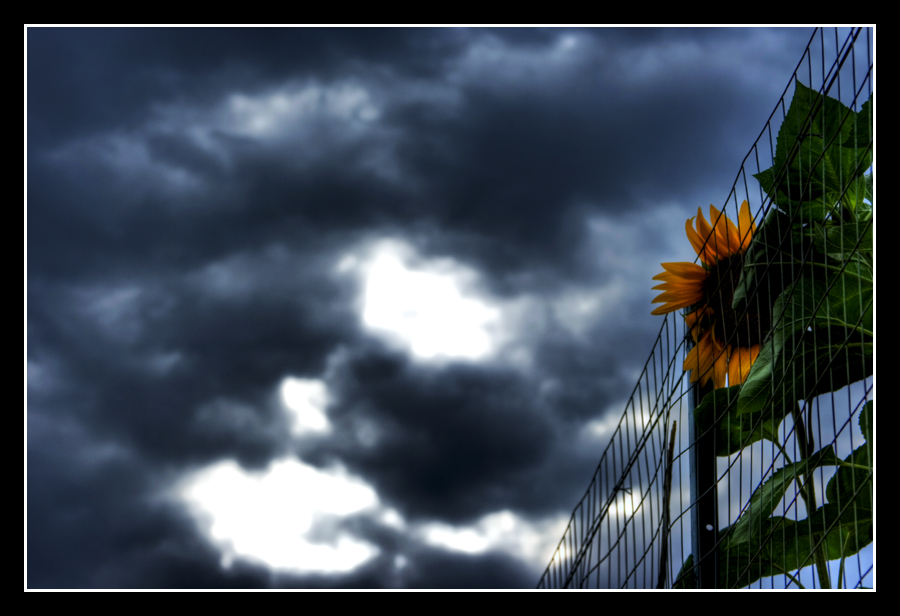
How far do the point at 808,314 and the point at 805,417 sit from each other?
0.21 meters

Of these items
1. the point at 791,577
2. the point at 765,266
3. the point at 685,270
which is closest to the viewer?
the point at 791,577

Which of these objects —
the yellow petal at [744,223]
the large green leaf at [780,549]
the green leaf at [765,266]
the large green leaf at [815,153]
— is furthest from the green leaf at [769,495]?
the yellow petal at [744,223]

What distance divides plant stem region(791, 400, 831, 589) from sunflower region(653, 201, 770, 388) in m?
0.32

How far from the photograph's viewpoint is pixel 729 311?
1671 millimetres

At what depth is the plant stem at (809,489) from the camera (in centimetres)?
120

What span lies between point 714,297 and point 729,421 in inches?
15.8

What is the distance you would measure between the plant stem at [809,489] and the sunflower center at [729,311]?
0.26 meters

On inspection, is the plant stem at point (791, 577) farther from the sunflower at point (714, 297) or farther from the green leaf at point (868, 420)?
the sunflower at point (714, 297)

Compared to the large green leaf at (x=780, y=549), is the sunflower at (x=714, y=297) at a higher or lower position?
higher

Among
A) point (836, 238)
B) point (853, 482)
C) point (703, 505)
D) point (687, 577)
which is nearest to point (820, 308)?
point (836, 238)

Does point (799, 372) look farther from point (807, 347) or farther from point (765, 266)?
point (765, 266)
